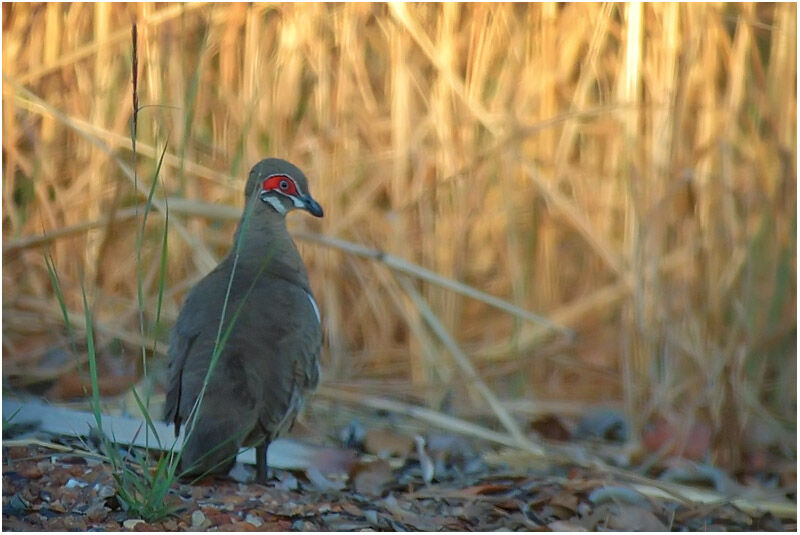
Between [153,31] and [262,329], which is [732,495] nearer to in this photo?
[262,329]

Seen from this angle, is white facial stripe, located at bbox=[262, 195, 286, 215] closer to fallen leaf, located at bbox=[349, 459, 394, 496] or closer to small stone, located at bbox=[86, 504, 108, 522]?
fallen leaf, located at bbox=[349, 459, 394, 496]

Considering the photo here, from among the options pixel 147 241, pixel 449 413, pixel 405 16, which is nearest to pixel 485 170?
pixel 405 16

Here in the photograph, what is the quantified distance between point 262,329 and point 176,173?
1.19 meters

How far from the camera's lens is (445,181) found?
4230 mm

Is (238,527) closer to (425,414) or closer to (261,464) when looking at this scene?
(261,464)

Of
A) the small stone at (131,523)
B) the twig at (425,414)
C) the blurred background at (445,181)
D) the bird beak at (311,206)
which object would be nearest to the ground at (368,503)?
the small stone at (131,523)

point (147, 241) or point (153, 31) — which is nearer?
point (153, 31)

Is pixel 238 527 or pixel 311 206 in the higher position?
pixel 311 206

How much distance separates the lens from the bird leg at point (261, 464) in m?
3.44

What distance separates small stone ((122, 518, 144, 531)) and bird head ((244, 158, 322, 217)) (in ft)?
3.53

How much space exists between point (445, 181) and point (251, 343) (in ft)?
4.08

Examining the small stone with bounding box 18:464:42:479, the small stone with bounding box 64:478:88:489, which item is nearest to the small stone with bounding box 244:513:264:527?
the small stone with bounding box 64:478:88:489

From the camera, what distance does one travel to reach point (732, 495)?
12.5ft

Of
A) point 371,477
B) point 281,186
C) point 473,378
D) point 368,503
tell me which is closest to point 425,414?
point 473,378
